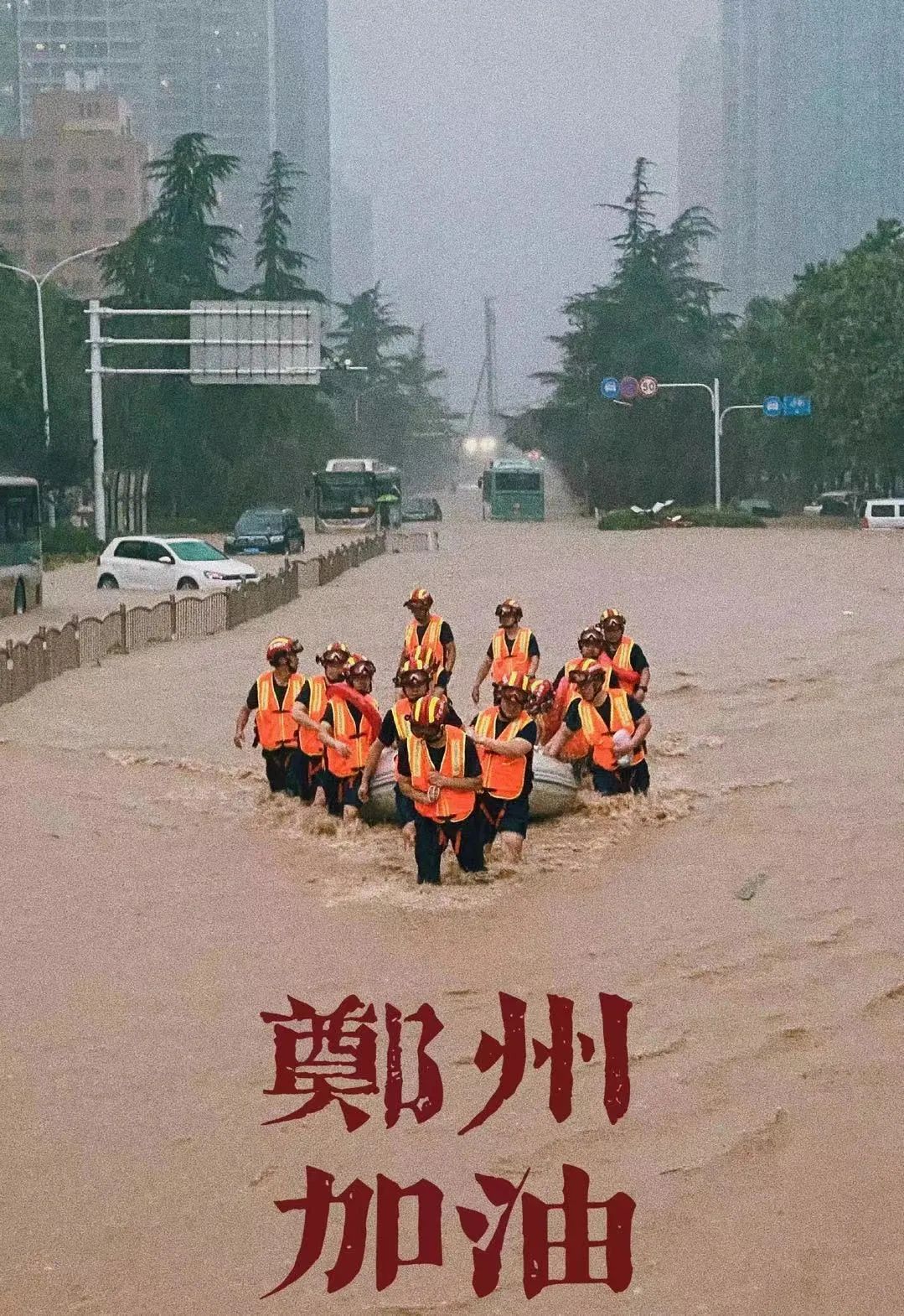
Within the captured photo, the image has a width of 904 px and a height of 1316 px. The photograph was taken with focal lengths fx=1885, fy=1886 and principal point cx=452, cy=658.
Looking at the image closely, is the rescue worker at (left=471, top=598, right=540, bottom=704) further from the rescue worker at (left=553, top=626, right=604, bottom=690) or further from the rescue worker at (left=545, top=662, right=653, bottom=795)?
the rescue worker at (left=553, top=626, right=604, bottom=690)

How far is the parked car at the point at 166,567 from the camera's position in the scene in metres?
40.2

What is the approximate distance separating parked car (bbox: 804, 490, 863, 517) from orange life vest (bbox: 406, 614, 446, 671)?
2488 inches

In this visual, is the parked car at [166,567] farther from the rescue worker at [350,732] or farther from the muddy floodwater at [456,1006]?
the rescue worker at [350,732]

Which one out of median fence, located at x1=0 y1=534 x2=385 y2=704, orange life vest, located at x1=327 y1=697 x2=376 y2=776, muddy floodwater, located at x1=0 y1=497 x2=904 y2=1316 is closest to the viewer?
muddy floodwater, located at x1=0 y1=497 x2=904 y2=1316

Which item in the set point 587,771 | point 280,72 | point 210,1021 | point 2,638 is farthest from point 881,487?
point 280,72

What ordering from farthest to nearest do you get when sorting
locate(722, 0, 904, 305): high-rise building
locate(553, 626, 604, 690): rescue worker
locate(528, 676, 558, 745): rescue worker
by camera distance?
locate(722, 0, 904, 305): high-rise building, locate(553, 626, 604, 690): rescue worker, locate(528, 676, 558, 745): rescue worker

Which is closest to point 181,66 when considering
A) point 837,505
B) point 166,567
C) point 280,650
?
point 837,505

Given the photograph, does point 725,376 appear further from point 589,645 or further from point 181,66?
point 589,645

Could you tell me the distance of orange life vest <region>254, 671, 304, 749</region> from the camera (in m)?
14.2

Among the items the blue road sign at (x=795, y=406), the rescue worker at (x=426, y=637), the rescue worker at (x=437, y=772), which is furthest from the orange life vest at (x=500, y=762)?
the blue road sign at (x=795, y=406)

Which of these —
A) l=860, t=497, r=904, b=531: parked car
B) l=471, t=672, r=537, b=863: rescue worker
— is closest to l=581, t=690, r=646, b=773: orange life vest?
l=471, t=672, r=537, b=863: rescue worker

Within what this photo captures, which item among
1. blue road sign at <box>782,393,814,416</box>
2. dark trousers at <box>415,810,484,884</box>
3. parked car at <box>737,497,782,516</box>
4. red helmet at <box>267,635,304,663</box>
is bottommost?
dark trousers at <box>415,810,484,884</box>

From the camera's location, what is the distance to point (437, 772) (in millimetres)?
11672

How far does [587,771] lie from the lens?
48.9 ft
